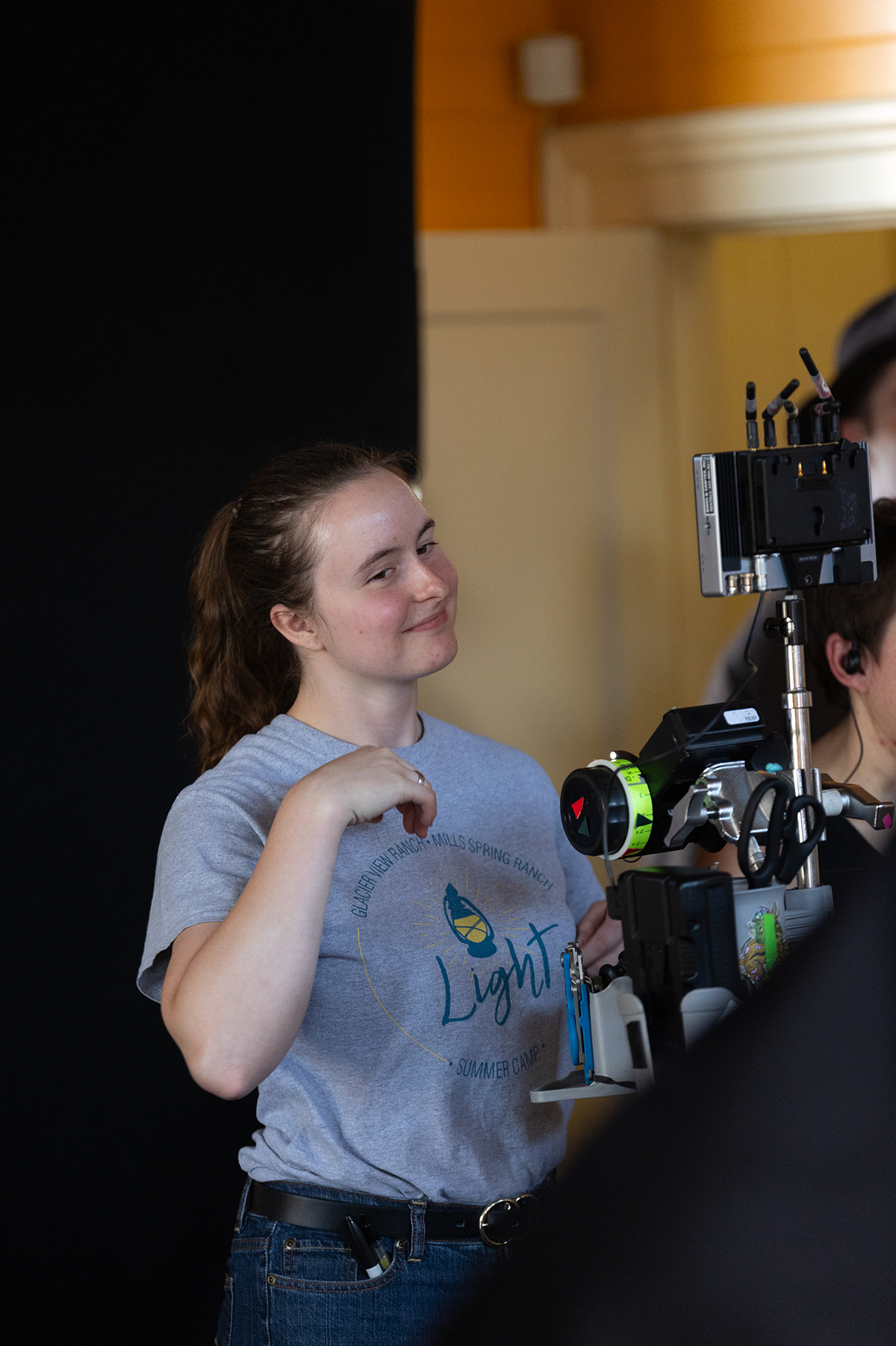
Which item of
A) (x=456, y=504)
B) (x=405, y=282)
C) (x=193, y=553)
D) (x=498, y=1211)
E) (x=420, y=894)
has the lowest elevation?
(x=498, y=1211)

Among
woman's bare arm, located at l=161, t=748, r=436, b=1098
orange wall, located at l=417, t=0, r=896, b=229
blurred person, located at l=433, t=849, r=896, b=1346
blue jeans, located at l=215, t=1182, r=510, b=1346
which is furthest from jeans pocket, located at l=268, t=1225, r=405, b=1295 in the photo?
orange wall, located at l=417, t=0, r=896, b=229

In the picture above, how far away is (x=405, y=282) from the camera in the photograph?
2.13m

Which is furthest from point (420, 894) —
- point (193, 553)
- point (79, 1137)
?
point (79, 1137)

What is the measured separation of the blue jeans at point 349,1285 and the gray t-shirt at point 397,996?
0.13ft

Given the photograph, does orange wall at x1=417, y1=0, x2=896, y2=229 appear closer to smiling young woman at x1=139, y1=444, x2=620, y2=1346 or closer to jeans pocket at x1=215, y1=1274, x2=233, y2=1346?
smiling young woman at x1=139, y1=444, x2=620, y2=1346

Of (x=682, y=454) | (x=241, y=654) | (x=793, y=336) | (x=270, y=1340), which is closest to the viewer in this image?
(x=270, y=1340)

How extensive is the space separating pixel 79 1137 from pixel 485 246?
190 cm

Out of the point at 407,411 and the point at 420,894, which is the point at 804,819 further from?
the point at 407,411

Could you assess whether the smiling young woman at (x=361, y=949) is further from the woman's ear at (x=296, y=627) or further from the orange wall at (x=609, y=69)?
the orange wall at (x=609, y=69)

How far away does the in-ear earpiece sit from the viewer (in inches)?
51.7

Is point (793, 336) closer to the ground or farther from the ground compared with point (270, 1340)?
farther from the ground

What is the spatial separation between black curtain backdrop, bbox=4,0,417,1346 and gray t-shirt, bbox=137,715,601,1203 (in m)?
0.89

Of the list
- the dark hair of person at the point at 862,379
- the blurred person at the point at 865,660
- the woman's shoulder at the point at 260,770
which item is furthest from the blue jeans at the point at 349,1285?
the dark hair of person at the point at 862,379

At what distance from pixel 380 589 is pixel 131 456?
970 mm
